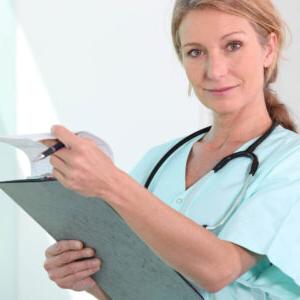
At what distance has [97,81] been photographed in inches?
77.2

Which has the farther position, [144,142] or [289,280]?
[144,142]

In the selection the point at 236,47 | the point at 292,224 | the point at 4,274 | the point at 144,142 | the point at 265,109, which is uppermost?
the point at 236,47

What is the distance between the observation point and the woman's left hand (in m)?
0.71

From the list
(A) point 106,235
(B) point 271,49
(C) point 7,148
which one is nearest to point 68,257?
(A) point 106,235

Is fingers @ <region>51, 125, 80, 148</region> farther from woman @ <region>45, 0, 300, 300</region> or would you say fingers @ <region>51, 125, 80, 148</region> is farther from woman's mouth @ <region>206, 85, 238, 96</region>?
woman's mouth @ <region>206, 85, 238, 96</region>

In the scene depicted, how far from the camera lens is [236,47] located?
3.25 ft

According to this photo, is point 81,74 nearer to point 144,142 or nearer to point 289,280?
point 144,142

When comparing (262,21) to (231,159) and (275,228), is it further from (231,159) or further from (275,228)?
(275,228)

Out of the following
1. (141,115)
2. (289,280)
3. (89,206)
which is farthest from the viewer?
(141,115)

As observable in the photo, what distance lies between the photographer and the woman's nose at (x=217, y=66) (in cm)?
99

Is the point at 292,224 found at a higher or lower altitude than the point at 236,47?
lower

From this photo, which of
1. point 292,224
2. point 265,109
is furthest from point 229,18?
point 292,224

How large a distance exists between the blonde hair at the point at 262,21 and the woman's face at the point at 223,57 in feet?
0.03

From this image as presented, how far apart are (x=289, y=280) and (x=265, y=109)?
31cm
